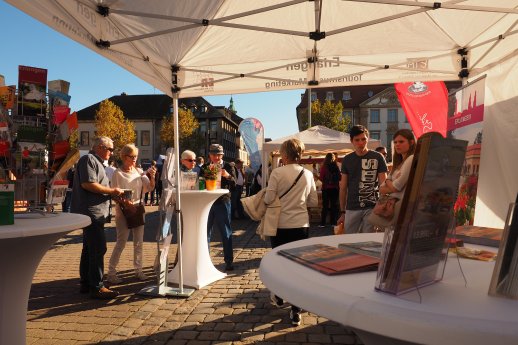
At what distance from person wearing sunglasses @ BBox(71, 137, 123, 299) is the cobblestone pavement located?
25 cm

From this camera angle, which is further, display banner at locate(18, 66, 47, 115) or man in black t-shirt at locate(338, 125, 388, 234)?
man in black t-shirt at locate(338, 125, 388, 234)

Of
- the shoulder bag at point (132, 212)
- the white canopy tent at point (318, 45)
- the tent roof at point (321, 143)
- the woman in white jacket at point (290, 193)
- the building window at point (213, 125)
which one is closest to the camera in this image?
the white canopy tent at point (318, 45)

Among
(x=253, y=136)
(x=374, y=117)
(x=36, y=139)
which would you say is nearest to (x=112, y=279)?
(x=36, y=139)

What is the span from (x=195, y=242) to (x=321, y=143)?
286 inches

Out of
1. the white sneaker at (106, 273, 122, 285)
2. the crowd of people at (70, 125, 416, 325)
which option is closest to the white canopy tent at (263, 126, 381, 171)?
the crowd of people at (70, 125, 416, 325)

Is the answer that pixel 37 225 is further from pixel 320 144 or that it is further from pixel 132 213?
pixel 320 144

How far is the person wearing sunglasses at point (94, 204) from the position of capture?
4297 mm

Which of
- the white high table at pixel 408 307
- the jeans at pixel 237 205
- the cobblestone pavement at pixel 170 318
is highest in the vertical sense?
the white high table at pixel 408 307

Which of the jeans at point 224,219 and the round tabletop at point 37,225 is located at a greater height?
the round tabletop at point 37,225

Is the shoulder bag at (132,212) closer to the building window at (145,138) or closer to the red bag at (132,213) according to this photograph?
the red bag at (132,213)

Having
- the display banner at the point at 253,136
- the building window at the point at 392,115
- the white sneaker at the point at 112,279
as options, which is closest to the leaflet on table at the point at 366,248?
the white sneaker at the point at 112,279

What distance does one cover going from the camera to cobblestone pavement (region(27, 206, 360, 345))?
336 centimetres

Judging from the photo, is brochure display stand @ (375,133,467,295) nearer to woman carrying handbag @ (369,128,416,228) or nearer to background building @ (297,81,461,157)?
woman carrying handbag @ (369,128,416,228)

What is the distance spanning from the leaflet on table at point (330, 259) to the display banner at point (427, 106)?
4472 mm
